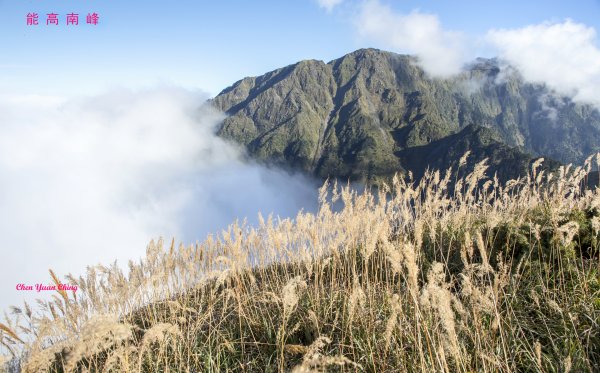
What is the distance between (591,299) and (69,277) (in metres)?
5.82

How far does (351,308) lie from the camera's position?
2.45 m

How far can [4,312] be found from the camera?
3.75 meters

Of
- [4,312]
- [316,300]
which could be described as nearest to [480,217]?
[316,300]

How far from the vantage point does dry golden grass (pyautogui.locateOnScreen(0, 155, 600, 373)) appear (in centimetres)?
261

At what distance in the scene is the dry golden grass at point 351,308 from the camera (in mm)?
2609

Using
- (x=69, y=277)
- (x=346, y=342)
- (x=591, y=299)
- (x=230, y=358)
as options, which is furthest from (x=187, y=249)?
(x=591, y=299)


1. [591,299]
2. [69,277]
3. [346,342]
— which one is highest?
[69,277]

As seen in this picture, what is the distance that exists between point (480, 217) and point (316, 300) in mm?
4352

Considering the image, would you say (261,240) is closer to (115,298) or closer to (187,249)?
(187,249)

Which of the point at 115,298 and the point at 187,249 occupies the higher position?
the point at 187,249

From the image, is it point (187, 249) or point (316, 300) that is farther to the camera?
point (187, 249)

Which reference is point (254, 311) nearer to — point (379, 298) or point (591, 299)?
point (379, 298)

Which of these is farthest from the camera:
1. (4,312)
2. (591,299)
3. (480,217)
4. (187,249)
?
(480,217)

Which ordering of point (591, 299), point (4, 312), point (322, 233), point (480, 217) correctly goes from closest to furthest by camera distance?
point (591, 299) → point (4, 312) → point (322, 233) → point (480, 217)
